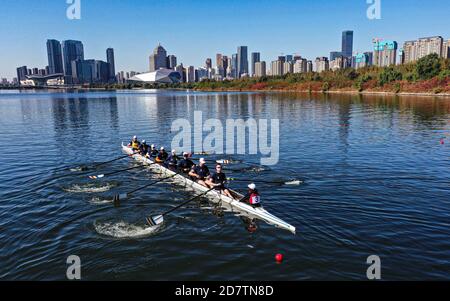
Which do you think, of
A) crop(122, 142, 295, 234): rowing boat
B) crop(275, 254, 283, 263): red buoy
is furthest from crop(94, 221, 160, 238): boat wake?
crop(275, 254, 283, 263): red buoy

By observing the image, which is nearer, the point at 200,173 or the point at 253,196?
the point at 253,196

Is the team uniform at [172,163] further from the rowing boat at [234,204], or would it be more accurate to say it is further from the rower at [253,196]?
the rower at [253,196]

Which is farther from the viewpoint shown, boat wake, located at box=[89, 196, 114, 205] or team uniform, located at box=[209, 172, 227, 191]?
boat wake, located at box=[89, 196, 114, 205]

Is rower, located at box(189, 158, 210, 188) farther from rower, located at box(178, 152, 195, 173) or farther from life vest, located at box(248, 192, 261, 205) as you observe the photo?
life vest, located at box(248, 192, 261, 205)

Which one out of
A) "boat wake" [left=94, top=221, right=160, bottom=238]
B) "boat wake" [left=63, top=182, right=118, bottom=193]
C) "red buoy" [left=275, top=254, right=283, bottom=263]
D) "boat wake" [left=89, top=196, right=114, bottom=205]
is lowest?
"red buoy" [left=275, top=254, right=283, bottom=263]

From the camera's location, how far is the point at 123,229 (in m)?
17.1

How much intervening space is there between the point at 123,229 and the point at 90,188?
308 inches

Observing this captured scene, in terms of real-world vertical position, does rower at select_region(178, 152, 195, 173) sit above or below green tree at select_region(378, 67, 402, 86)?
below

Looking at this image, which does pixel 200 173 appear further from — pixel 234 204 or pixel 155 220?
pixel 155 220

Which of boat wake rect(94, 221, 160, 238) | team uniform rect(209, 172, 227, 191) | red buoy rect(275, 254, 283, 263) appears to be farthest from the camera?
team uniform rect(209, 172, 227, 191)

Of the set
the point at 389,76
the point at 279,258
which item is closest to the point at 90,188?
the point at 279,258

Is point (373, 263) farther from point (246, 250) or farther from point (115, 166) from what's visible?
point (115, 166)

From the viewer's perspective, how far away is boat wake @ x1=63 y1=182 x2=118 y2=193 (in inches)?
909

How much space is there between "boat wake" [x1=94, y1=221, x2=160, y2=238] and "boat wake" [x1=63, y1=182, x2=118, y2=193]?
581 centimetres
